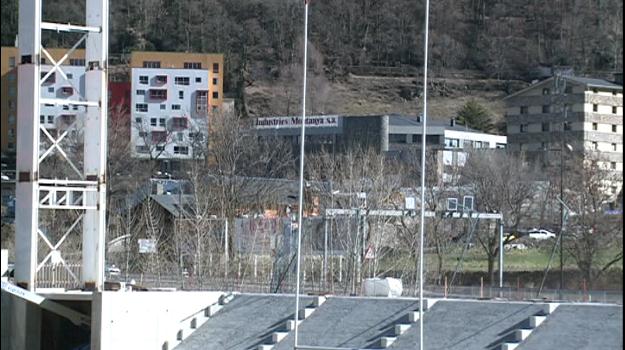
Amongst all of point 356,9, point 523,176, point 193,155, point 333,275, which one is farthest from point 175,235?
point 356,9

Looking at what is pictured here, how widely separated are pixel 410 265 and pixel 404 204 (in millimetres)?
3500

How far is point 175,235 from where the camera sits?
49062 mm

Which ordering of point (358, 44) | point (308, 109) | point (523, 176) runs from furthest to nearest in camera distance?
point (358, 44)
point (308, 109)
point (523, 176)

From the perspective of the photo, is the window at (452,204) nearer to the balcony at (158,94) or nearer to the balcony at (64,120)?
the balcony at (64,120)

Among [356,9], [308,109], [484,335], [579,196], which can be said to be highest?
[356,9]

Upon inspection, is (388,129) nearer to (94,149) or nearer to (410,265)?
(410,265)

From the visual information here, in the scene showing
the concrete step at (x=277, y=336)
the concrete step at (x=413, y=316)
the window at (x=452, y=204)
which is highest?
the window at (x=452, y=204)

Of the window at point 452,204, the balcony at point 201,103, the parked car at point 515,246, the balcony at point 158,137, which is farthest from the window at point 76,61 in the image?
the parked car at point 515,246

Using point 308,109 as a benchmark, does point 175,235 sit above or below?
below

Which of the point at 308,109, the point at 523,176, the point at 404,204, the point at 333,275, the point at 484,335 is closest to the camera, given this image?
the point at 484,335

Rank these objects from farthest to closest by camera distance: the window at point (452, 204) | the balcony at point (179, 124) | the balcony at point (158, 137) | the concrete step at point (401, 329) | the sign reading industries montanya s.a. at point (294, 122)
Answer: the balcony at point (179, 124) < the balcony at point (158, 137) < the sign reading industries montanya s.a. at point (294, 122) < the window at point (452, 204) < the concrete step at point (401, 329)

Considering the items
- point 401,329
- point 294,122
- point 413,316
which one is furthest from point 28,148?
point 294,122

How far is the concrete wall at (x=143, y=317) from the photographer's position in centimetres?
3103

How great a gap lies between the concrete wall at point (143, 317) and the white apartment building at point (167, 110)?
2845 centimetres
